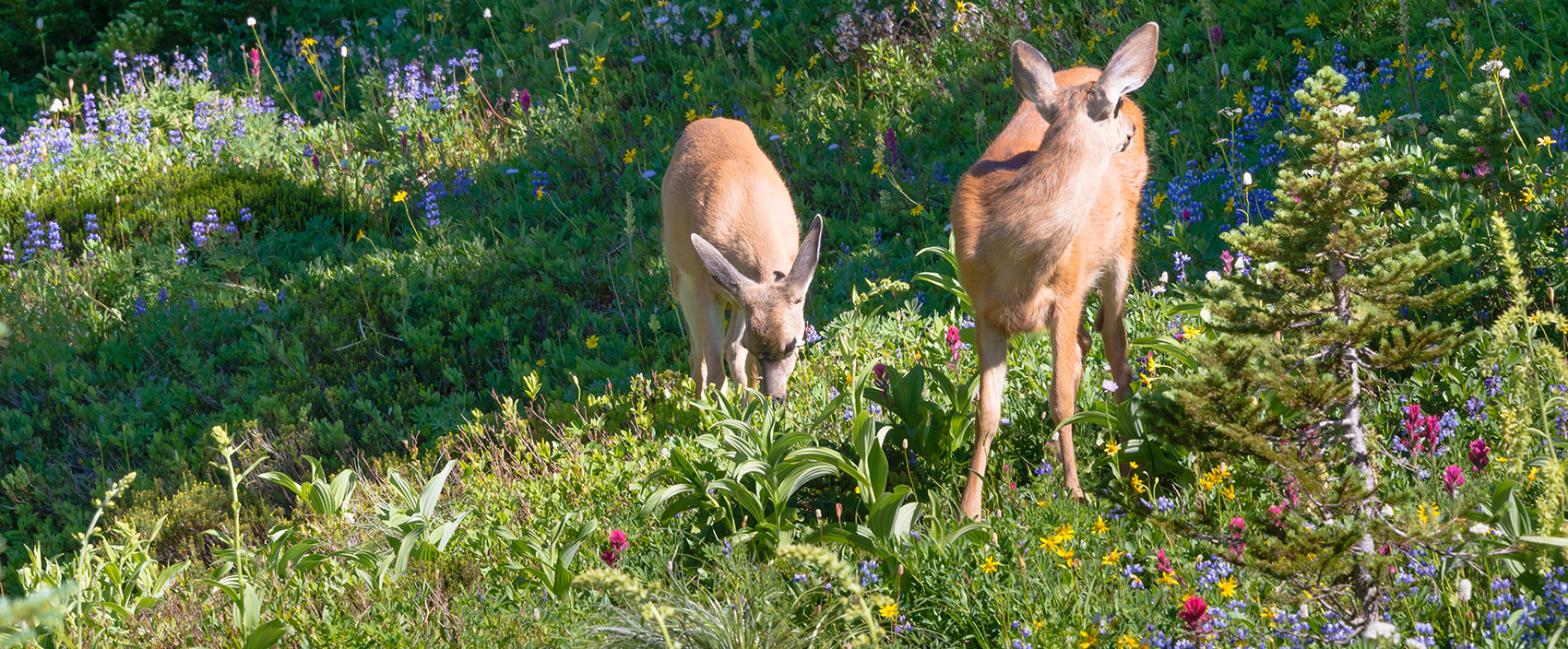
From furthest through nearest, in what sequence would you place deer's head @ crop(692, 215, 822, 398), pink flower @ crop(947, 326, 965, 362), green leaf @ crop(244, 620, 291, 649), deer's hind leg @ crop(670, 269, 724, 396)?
deer's hind leg @ crop(670, 269, 724, 396)
deer's head @ crop(692, 215, 822, 398)
pink flower @ crop(947, 326, 965, 362)
green leaf @ crop(244, 620, 291, 649)

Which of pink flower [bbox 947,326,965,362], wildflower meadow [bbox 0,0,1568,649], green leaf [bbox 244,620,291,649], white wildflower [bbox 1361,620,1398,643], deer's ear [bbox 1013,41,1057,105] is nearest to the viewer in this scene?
white wildflower [bbox 1361,620,1398,643]

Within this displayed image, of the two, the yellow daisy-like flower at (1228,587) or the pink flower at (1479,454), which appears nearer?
the yellow daisy-like flower at (1228,587)

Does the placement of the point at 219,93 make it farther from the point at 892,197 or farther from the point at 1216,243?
the point at 1216,243

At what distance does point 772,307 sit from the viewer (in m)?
5.43

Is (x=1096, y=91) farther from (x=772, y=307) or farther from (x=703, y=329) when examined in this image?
(x=703, y=329)

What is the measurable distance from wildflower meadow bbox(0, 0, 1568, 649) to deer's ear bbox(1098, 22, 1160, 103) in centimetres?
→ 68

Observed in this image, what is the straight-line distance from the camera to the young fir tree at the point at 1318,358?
8.64 ft

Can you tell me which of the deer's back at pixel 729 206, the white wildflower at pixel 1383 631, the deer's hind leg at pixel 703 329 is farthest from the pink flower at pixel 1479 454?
the deer's hind leg at pixel 703 329

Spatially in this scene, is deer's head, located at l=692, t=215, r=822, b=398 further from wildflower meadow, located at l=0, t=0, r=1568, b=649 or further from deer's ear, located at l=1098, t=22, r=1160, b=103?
deer's ear, located at l=1098, t=22, r=1160, b=103

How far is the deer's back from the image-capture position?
20.1 ft

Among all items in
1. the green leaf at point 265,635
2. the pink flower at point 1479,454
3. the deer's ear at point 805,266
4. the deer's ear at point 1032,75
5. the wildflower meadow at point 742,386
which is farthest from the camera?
the deer's ear at point 805,266

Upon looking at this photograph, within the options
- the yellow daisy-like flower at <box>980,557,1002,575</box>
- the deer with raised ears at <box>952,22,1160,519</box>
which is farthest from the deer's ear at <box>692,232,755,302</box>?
the yellow daisy-like flower at <box>980,557,1002,575</box>

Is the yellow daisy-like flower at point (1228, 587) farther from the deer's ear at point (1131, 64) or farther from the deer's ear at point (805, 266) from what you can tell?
the deer's ear at point (805, 266)

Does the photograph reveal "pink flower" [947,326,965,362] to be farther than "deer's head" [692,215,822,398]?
No
